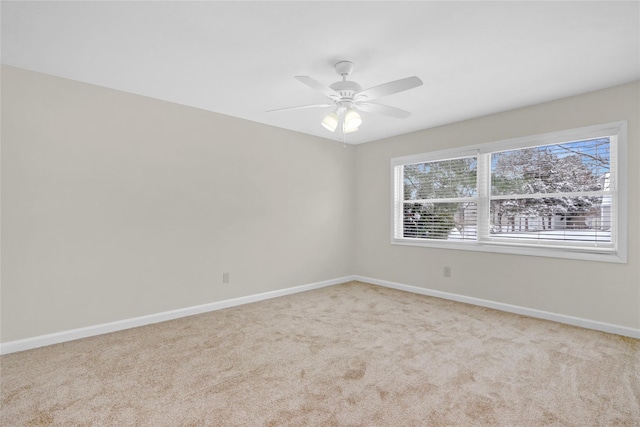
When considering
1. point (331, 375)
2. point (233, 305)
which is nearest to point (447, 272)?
point (331, 375)

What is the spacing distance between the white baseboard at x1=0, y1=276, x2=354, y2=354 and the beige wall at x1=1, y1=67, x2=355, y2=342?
0.06 m

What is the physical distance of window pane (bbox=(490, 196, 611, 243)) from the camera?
3314mm

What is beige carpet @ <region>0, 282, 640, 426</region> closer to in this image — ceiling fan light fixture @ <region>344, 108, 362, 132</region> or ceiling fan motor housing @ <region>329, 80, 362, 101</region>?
ceiling fan light fixture @ <region>344, 108, 362, 132</region>

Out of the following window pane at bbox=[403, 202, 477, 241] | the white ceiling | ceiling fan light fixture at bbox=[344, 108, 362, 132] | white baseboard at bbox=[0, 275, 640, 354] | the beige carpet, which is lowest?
the beige carpet

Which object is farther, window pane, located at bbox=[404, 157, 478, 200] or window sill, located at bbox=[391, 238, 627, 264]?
window pane, located at bbox=[404, 157, 478, 200]

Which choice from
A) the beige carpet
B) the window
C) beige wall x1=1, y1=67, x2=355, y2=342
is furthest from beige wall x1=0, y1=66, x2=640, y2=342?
the beige carpet

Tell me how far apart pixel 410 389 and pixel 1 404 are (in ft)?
8.33

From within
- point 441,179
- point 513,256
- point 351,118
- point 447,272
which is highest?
point 351,118

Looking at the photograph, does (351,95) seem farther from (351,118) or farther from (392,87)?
(392,87)

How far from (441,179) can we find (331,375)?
3283 millimetres

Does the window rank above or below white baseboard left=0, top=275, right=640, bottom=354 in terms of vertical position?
above

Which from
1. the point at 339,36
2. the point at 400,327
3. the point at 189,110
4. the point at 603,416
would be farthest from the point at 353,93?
the point at 603,416

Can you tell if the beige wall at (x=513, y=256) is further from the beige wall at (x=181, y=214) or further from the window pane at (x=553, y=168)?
the window pane at (x=553, y=168)

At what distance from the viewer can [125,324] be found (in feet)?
10.7
